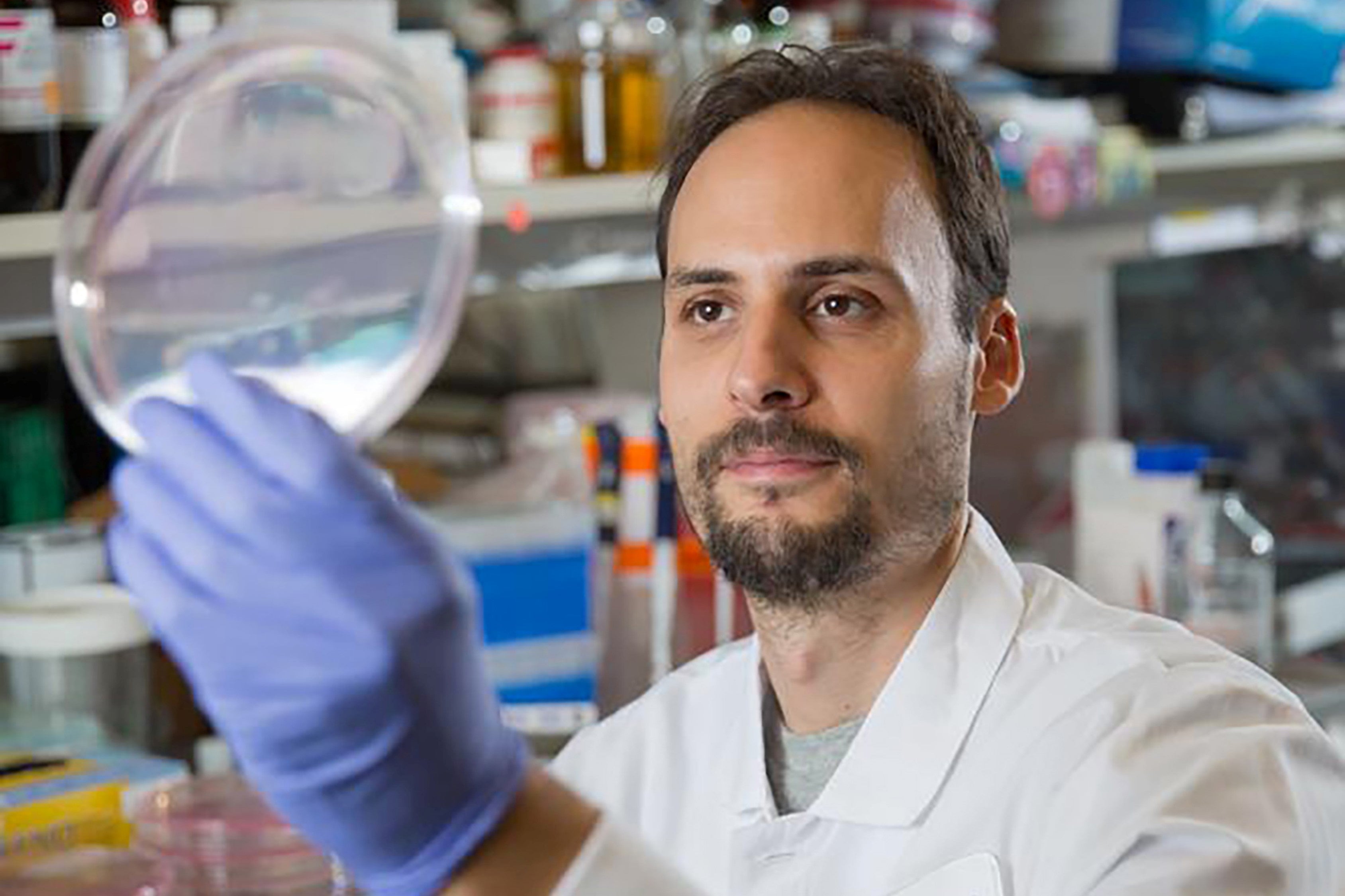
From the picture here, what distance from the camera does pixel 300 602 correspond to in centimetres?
96

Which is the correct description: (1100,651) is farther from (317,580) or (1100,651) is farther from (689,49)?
(689,49)

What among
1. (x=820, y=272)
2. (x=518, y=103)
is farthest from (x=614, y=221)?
(x=820, y=272)

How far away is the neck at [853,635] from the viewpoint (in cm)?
155

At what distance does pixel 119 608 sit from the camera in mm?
2055

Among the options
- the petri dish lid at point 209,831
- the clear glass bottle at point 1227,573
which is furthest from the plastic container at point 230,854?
the clear glass bottle at point 1227,573

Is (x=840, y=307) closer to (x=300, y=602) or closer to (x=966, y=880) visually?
(x=966, y=880)

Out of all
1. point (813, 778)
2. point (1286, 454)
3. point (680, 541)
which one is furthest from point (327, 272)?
point (1286, 454)

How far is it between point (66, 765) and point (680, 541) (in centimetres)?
77

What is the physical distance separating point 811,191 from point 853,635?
0.30m

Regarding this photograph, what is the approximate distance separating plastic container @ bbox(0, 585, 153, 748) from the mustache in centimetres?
77

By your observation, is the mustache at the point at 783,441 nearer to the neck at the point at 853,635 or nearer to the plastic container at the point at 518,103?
the neck at the point at 853,635

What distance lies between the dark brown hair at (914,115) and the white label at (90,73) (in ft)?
1.84

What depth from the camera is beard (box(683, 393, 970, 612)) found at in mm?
1483

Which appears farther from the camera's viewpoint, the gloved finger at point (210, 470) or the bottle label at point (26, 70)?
the bottle label at point (26, 70)
